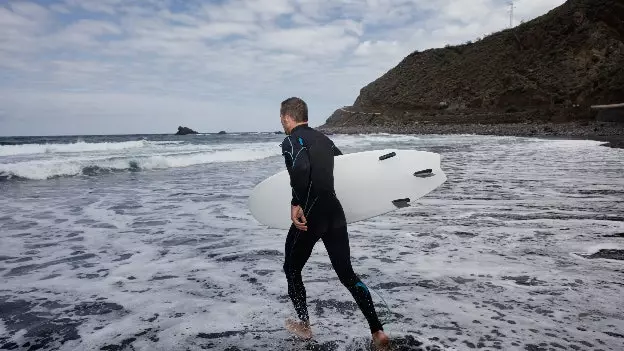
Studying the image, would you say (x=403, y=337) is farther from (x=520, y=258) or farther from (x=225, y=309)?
(x=520, y=258)

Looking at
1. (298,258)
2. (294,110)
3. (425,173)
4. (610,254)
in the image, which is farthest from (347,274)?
(610,254)

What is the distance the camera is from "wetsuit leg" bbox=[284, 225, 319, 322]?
3055 mm

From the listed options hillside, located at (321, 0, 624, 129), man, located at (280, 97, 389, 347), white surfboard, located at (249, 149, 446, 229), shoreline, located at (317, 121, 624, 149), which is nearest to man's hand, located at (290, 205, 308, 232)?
man, located at (280, 97, 389, 347)

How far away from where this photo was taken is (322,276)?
4520mm

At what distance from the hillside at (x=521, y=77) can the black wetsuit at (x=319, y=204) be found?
5087 centimetres

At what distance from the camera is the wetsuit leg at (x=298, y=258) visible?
10.0 ft

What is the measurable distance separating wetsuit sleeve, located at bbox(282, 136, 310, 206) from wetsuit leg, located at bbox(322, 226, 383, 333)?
0.37 metres

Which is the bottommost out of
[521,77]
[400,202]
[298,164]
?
[400,202]

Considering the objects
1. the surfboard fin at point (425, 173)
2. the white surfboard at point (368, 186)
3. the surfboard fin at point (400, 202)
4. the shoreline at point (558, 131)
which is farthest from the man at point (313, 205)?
the shoreline at point (558, 131)

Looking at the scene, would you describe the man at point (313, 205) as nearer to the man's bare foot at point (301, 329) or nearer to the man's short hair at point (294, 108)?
the man's short hair at point (294, 108)

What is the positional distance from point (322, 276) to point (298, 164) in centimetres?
197

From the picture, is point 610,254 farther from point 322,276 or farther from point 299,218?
point 299,218

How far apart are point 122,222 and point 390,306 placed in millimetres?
5211

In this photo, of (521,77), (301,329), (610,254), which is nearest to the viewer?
(301,329)
